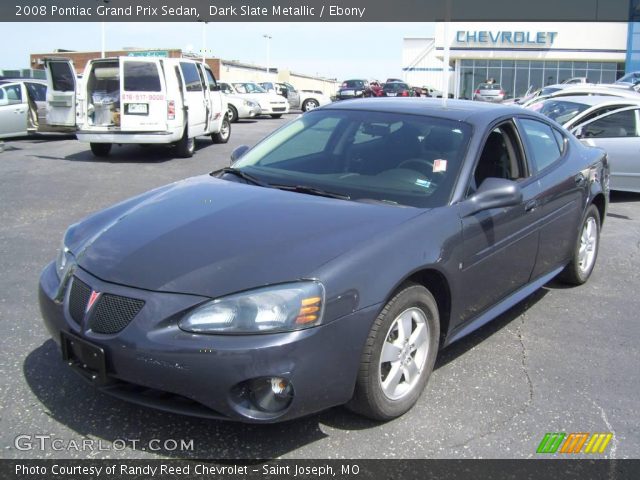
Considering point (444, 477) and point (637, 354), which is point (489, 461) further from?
point (637, 354)

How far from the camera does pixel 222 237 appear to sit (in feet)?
10.3

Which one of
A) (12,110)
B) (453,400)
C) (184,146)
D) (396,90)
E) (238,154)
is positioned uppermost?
(396,90)

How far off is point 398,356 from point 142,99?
34.9ft

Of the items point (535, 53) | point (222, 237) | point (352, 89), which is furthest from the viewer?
point (535, 53)

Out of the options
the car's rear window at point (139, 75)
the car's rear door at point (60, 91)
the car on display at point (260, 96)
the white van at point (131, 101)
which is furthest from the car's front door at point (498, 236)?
the car on display at point (260, 96)

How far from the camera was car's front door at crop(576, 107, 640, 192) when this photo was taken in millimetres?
9258

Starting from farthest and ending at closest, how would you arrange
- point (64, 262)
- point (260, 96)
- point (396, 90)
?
point (396, 90)
point (260, 96)
point (64, 262)

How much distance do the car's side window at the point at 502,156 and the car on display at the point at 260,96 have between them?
845 inches

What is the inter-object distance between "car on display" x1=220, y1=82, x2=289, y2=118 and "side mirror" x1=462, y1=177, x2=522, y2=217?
872 inches

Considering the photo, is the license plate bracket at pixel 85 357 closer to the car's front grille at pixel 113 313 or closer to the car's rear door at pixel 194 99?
the car's front grille at pixel 113 313

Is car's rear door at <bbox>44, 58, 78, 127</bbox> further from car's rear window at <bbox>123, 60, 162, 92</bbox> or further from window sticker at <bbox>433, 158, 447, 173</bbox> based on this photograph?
window sticker at <bbox>433, 158, 447, 173</bbox>

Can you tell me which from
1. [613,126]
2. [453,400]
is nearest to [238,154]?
[453,400]

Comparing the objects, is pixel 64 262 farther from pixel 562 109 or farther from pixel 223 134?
pixel 223 134

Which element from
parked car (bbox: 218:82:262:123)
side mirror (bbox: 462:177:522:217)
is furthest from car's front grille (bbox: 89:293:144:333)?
parked car (bbox: 218:82:262:123)
